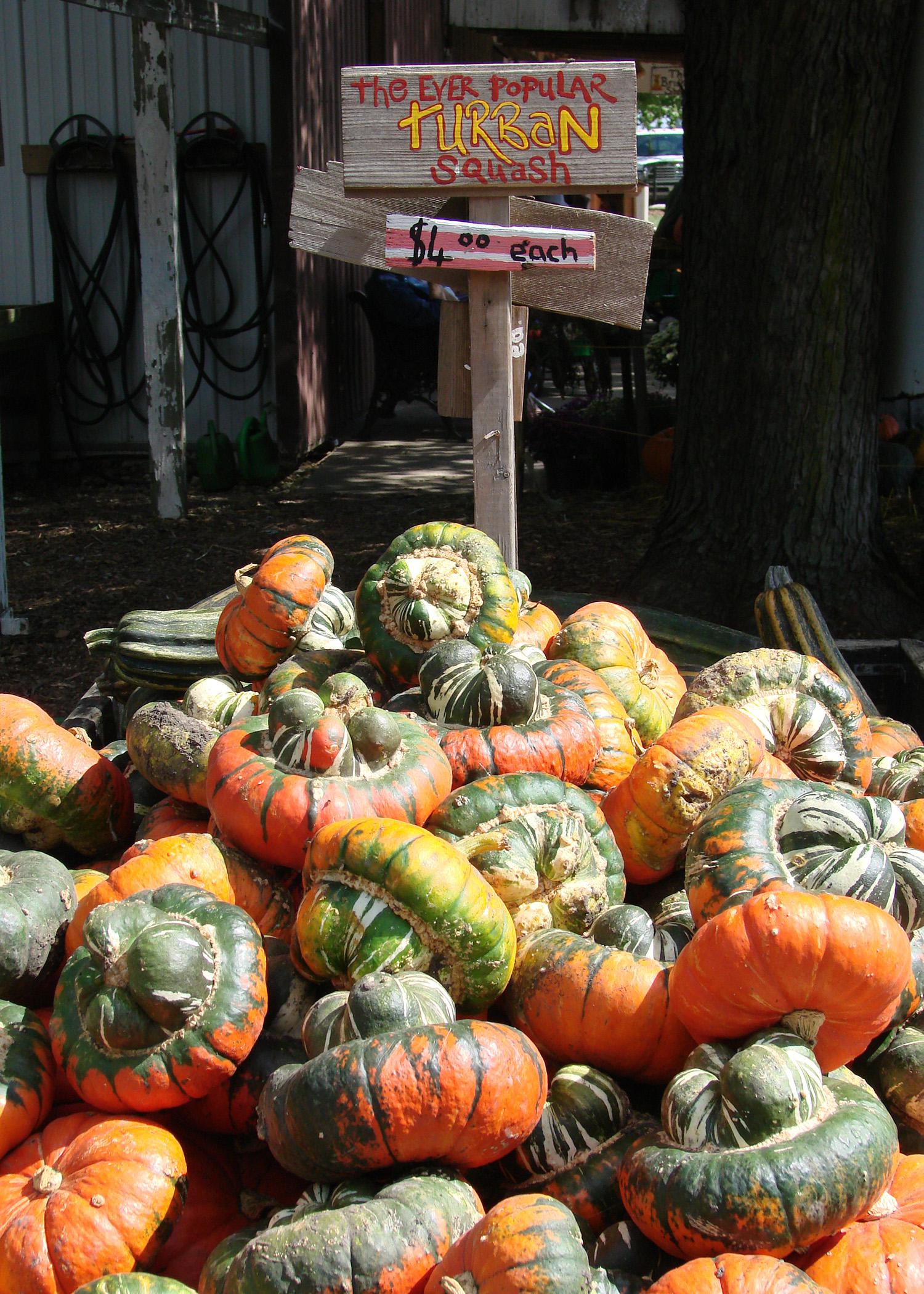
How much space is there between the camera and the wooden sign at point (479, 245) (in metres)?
3.46

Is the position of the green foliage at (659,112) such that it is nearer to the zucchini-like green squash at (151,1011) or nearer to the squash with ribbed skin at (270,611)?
the squash with ribbed skin at (270,611)

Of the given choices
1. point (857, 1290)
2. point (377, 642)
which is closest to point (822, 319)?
point (377, 642)

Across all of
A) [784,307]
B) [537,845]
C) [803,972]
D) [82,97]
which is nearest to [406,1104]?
[803,972]

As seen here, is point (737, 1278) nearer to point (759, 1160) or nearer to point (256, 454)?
point (759, 1160)

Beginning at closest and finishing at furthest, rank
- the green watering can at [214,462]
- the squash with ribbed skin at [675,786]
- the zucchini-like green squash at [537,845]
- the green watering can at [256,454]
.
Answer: the zucchini-like green squash at [537,845]
the squash with ribbed skin at [675,786]
the green watering can at [214,462]
the green watering can at [256,454]

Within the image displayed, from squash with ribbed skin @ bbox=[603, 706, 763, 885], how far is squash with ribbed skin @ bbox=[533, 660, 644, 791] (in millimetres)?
236

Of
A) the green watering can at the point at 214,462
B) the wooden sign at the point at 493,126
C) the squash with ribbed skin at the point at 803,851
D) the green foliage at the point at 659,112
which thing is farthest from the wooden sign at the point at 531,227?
the green foliage at the point at 659,112

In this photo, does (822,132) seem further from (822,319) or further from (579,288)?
(579,288)

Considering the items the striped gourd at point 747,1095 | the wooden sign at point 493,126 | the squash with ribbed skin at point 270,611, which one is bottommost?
the striped gourd at point 747,1095

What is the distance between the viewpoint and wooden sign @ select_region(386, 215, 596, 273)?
→ 3463 mm

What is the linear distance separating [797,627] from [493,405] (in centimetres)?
126

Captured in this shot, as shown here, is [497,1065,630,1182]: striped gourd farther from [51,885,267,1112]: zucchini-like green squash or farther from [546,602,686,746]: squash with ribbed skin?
[546,602,686,746]: squash with ribbed skin

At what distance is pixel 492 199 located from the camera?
3.48 meters

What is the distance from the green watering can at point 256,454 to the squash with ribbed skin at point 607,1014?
8.24 m
